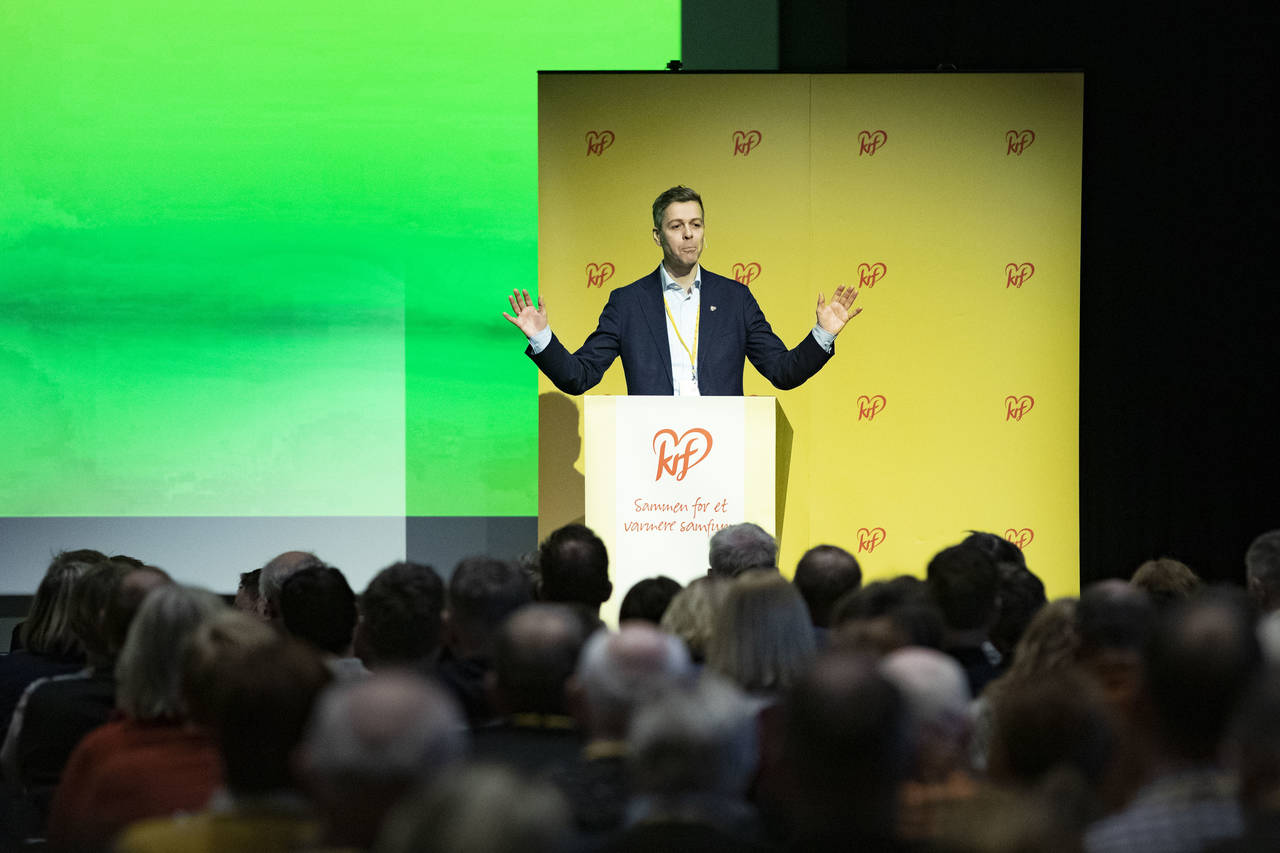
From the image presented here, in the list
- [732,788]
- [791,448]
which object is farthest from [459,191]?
[732,788]

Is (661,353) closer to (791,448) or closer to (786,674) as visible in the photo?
(791,448)

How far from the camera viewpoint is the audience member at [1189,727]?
1.80 metres

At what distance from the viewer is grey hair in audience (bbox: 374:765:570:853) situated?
1419mm

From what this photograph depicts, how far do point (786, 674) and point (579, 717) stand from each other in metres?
0.51

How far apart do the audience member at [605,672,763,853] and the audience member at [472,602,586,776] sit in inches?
15.7

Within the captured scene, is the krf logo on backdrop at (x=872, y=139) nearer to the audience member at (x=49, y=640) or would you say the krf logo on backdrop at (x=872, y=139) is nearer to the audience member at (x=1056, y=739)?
the audience member at (x=49, y=640)

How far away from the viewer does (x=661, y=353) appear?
5.33 metres

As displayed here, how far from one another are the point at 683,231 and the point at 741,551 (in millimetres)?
1868

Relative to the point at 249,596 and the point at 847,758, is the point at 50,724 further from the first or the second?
the point at 847,758

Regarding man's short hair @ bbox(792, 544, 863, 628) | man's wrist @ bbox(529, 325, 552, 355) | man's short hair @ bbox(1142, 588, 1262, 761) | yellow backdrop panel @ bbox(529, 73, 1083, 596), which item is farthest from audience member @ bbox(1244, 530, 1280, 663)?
yellow backdrop panel @ bbox(529, 73, 1083, 596)

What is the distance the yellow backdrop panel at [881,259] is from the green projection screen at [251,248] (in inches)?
39.5

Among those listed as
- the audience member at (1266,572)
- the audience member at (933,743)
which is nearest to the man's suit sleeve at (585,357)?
the audience member at (1266,572)

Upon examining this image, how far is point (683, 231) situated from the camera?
524 cm

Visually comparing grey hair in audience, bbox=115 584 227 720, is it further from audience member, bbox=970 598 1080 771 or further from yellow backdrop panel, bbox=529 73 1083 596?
yellow backdrop panel, bbox=529 73 1083 596
